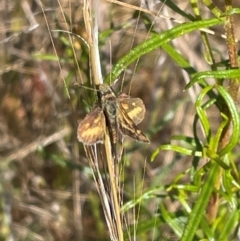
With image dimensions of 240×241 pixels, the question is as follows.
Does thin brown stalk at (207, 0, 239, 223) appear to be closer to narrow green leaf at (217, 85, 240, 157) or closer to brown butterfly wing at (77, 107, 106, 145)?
narrow green leaf at (217, 85, 240, 157)

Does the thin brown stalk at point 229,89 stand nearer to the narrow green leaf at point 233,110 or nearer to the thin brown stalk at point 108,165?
the narrow green leaf at point 233,110

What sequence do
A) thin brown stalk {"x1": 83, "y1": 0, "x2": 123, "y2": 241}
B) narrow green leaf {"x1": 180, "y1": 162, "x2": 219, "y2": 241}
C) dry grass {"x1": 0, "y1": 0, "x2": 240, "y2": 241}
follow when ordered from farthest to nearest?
dry grass {"x1": 0, "y1": 0, "x2": 240, "y2": 241}, narrow green leaf {"x1": 180, "y1": 162, "x2": 219, "y2": 241}, thin brown stalk {"x1": 83, "y1": 0, "x2": 123, "y2": 241}

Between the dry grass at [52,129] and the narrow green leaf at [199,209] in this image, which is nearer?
the narrow green leaf at [199,209]

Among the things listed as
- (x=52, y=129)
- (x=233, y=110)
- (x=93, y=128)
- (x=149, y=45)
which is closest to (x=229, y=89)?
(x=233, y=110)

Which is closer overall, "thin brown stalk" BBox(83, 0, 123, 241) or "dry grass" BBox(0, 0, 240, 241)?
"thin brown stalk" BBox(83, 0, 123, 241)

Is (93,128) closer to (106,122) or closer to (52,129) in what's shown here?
(106,122)

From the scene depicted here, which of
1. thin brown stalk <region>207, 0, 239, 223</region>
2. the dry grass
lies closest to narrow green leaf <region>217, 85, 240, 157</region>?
thin brown stalk <region>207, 0, 239, 223</region>

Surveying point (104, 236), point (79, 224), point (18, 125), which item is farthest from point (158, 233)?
point (18, 125)

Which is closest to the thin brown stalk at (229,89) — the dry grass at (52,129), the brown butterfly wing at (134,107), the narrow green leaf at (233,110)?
the narrow green leaf at (233,110)
